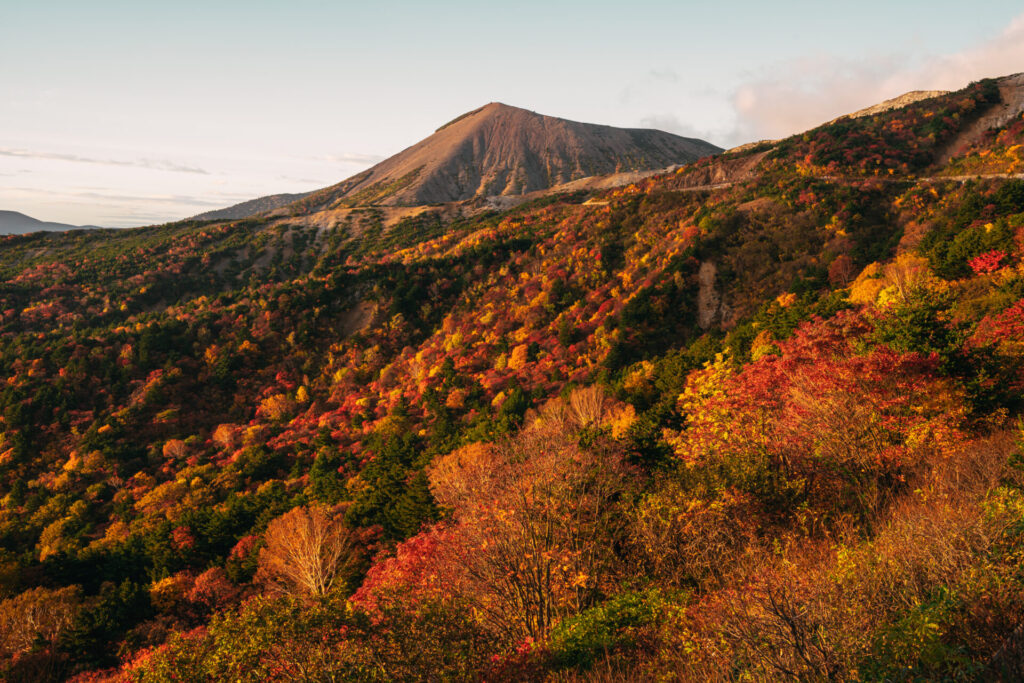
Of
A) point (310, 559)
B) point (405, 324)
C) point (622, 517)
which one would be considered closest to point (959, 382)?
point (622, 517)

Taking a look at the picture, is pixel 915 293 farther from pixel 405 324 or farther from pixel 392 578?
pixel 405 324

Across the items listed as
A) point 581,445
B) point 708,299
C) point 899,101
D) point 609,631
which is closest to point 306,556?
point 581,445

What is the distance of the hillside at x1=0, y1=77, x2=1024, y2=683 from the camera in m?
12.3

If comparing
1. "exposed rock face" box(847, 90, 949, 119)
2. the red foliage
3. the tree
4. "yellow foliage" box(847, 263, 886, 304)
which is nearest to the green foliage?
the tree

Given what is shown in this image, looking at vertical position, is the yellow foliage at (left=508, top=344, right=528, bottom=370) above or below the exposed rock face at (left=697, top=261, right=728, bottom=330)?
below

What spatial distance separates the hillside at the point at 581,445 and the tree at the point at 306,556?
0.22 metres

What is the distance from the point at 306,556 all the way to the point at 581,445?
19335mm

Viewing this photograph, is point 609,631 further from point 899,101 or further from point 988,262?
point 899,101

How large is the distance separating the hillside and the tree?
0.22 meters

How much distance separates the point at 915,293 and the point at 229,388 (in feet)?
263

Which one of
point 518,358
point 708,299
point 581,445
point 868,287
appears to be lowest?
point 518,358

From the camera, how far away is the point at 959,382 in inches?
731

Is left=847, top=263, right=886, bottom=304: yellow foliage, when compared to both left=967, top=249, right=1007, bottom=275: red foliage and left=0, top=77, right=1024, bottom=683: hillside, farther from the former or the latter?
left=967, top=249, right=1007, bottom=275: red foliage

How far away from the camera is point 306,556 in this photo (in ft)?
102
